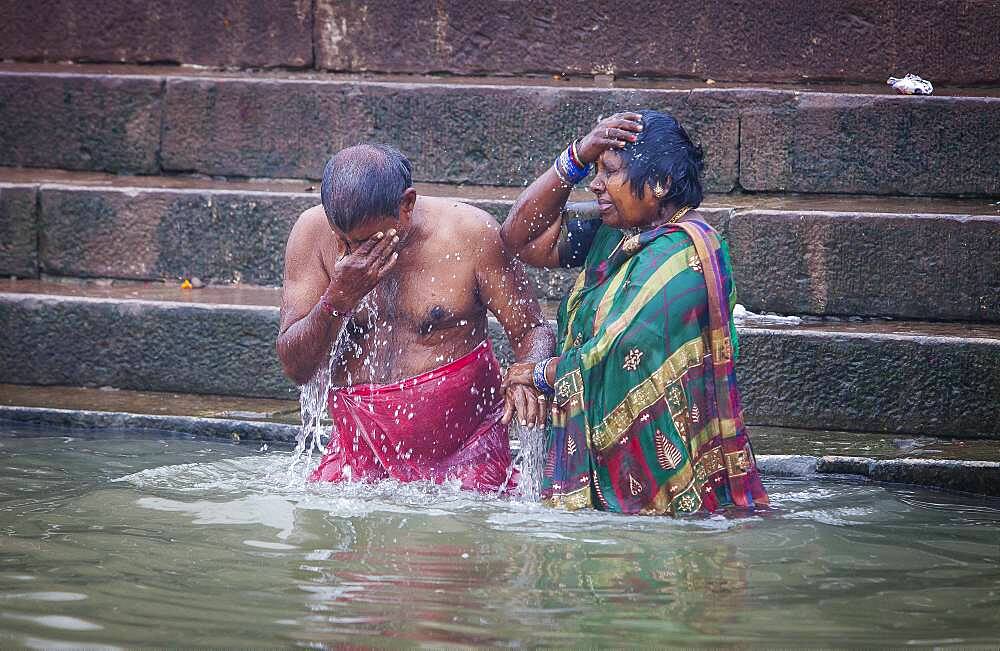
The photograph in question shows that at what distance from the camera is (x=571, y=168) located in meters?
4.76

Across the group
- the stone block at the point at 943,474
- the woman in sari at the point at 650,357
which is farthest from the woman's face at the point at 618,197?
the stone block at the point at 943,474

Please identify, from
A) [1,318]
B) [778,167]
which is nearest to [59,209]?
[1,318]

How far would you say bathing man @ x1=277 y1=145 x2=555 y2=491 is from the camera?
5.00m

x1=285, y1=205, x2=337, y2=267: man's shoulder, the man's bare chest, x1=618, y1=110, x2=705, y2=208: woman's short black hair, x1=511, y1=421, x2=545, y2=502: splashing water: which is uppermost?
x1=618, y1=110, x2=705, y2=208: woman's short black hair

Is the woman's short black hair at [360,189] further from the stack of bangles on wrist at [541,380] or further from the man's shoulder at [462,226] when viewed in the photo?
the stack of bangles on wrist at [541,380]

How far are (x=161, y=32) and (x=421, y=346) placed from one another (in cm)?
413

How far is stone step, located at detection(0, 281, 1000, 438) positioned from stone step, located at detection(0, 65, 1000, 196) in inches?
37.2

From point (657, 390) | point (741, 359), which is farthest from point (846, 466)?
point (657, 390)

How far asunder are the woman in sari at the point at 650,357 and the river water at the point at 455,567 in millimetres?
136

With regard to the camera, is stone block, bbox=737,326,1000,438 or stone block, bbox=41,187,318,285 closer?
stone block, bbox=737,326,1000,438

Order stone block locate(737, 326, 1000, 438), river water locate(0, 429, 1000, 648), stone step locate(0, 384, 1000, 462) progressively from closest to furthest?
river water locate(0, 429, 1000, 648) → stone step locate(0, 384, 1000, 462) → stone block locate(737, 326, 1000, 438)

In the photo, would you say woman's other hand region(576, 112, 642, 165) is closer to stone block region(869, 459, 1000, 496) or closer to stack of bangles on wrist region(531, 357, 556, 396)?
stack of bangles on wrist region(531, 357, 556, 396)

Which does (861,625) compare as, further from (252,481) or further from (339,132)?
(339,132)

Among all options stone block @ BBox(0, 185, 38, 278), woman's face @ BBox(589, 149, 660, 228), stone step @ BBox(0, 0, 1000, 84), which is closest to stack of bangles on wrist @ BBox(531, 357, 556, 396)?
woman's face @ BBox(589, 149, 660, 228)
